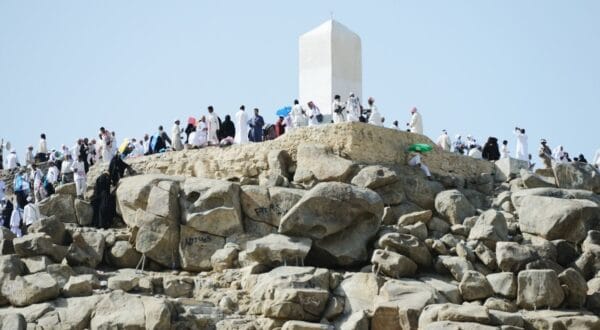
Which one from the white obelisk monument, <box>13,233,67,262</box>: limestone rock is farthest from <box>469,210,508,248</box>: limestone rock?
<box>13,233,67,262</box>: limestone rock

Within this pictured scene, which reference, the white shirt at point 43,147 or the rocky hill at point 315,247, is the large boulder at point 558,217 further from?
the white shirt at point 43,147

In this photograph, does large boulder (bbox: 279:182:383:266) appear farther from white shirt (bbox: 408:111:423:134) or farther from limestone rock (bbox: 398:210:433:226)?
white shirt (bbox: 408:111:423:134)

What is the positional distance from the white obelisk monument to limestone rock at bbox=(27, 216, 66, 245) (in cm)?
771

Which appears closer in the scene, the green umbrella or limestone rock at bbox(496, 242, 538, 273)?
limestone rock at bbox(496, 242, 538, 273)

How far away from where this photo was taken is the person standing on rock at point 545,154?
2492 cm

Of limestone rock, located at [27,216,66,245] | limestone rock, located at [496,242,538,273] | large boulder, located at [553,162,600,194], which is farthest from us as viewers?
large boulder, located at [553,162,600,194]

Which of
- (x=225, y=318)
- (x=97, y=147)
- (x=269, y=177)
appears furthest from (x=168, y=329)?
(x=97, y=147)

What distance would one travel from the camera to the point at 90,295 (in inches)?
734

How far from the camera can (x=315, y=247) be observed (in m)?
19.8

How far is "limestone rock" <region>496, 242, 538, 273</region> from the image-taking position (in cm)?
1900

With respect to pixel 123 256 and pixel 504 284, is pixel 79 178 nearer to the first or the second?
pixel 123 256

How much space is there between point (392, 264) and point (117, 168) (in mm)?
7371

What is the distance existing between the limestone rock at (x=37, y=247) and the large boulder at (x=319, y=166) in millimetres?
5290

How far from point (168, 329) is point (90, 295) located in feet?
6.72
